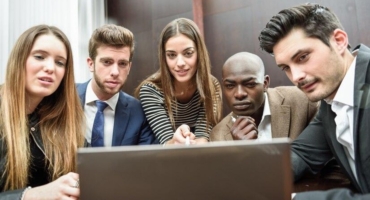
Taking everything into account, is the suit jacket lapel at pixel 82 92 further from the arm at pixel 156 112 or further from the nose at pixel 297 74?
the nose at pixel 297 74

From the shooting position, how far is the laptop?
0.55 metres

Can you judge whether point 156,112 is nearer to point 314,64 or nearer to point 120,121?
point 120,121

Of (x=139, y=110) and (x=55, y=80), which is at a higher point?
(x=55, y=80)

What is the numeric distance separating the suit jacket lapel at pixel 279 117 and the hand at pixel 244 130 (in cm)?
23

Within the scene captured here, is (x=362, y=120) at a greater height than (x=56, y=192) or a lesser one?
greater

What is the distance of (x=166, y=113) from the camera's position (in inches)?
68.7

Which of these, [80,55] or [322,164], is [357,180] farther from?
[80,55]

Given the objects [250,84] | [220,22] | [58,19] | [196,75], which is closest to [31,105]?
[196,75]

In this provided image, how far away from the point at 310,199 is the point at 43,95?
1.16 metres

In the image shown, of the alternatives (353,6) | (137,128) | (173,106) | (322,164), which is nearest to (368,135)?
(322,164)

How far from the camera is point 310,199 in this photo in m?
0.71

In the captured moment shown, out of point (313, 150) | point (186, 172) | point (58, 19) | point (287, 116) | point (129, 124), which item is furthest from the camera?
point (58, 19)

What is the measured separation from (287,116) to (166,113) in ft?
2.09

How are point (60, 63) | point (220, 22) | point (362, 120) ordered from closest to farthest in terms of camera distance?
point (362, 120), point (60, 63), point (220, 22)
